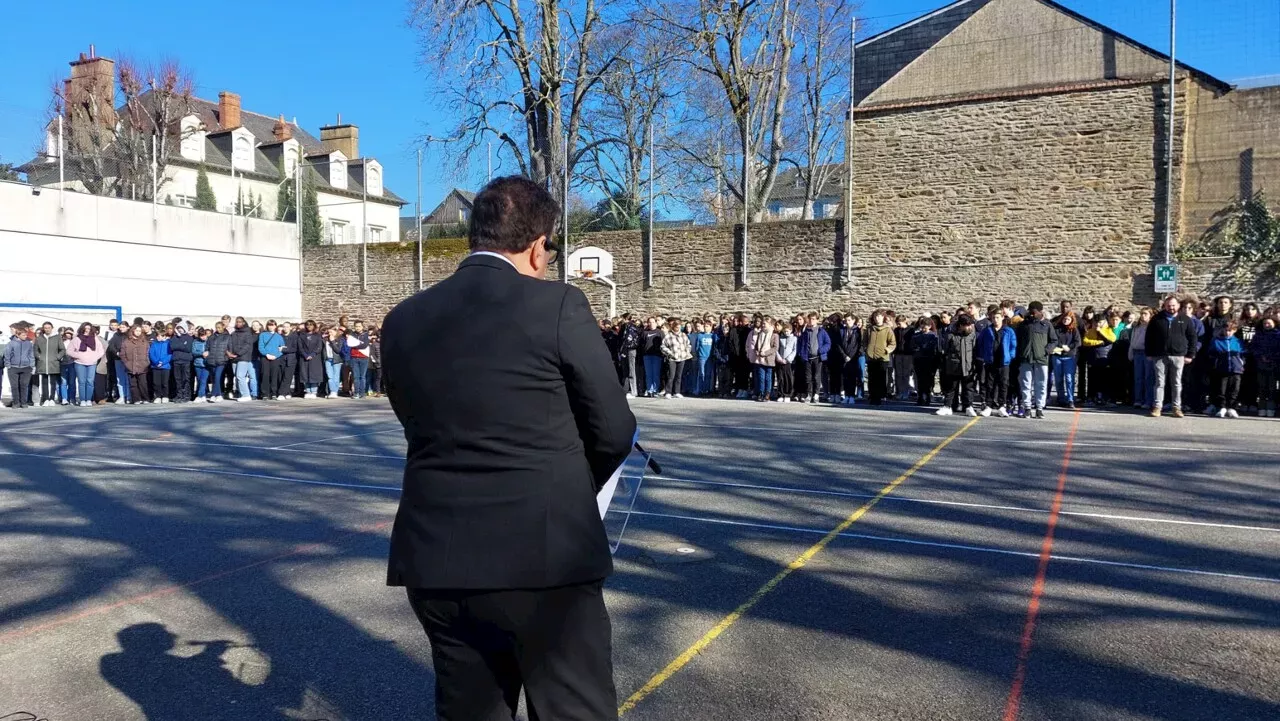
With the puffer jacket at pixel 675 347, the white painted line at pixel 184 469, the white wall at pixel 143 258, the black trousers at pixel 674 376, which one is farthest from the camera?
the white wall at pixel 143 258

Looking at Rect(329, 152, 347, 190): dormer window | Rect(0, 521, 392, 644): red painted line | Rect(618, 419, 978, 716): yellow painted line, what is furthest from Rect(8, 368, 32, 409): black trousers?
Rect(329, 152, 347, 190): dormer window

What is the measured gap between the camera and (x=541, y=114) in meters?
32.9

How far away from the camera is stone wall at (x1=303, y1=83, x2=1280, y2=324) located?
2223cm

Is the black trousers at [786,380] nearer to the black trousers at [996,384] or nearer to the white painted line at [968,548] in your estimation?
the black trousers at [996,384]

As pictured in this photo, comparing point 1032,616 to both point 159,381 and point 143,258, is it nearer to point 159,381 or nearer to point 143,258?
point 159,381

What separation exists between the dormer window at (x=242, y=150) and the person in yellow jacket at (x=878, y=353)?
41067 mm

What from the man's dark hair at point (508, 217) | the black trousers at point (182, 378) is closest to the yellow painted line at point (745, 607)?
the man's dark hair at point (508, 217)

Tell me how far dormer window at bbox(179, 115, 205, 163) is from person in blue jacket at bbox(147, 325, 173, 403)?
27.3 meters

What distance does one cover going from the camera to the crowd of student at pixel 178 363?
21.5 m

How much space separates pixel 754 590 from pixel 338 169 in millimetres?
52549

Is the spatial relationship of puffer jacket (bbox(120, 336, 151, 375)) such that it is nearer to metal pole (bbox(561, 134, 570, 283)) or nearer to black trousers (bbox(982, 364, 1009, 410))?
metal pole (bbox(561, 134, 570, 283))

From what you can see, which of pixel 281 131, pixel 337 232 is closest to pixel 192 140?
pixel 281 131

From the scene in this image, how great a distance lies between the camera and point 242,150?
5231cm

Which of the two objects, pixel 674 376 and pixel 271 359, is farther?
pixel 271 359
